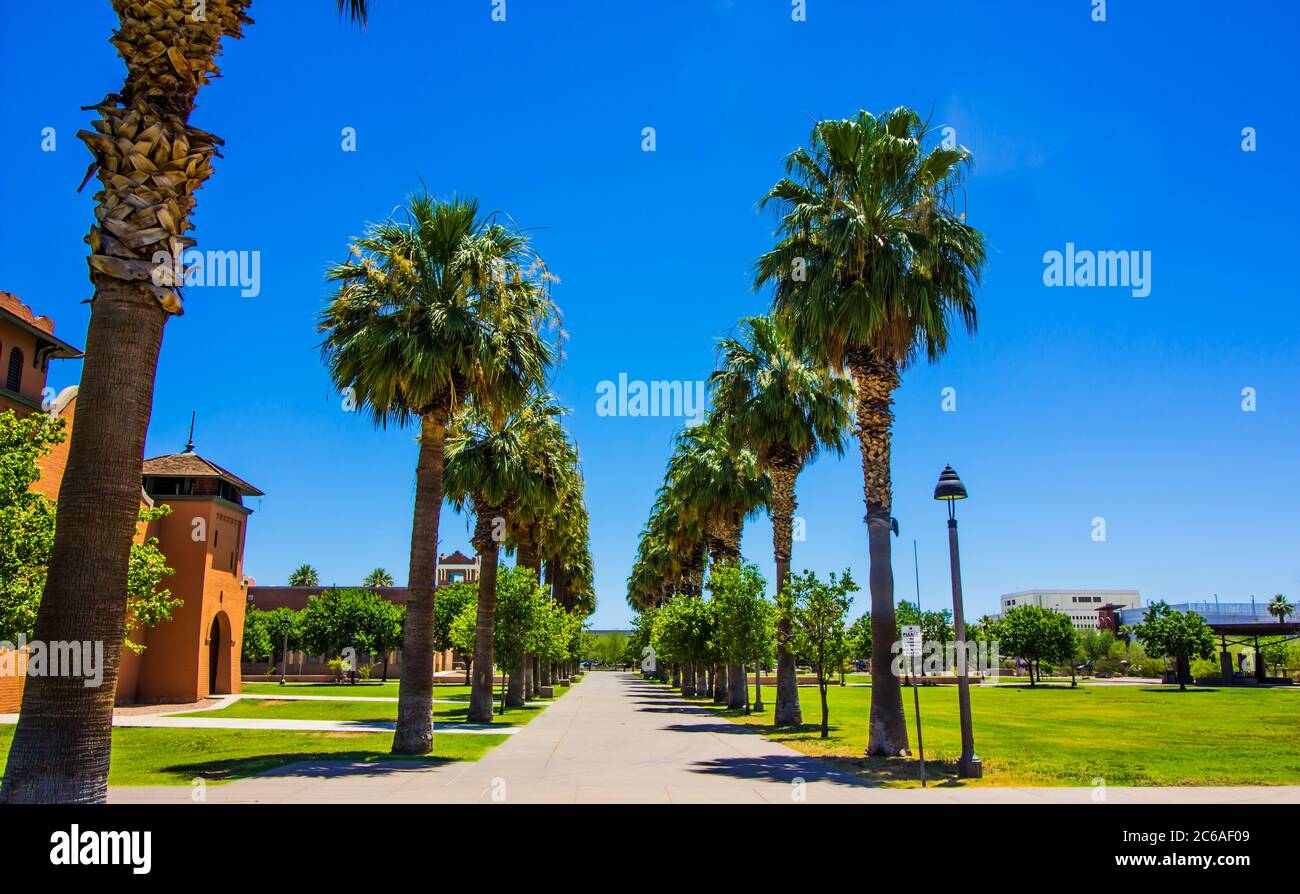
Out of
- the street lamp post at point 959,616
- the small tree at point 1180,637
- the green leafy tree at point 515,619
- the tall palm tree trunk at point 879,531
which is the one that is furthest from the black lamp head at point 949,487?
the small tree at point 1180,637

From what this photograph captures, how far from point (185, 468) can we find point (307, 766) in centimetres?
3138

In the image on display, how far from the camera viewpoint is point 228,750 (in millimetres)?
20141

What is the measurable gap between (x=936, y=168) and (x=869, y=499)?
7.86 meters

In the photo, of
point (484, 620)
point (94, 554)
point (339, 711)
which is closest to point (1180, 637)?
point (484, 620)

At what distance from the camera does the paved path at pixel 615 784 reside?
40.0ft

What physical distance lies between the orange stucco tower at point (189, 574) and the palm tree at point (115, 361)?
1413 inches

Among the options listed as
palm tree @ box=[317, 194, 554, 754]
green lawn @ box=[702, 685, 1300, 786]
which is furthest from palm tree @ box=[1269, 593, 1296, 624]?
palm tree @ box=[317, 194, 554, 754]

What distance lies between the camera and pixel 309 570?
16325cm

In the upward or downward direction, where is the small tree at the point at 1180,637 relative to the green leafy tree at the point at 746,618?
downward

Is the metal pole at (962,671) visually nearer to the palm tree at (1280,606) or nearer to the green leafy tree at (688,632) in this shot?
the green leafy tree at (688,632)

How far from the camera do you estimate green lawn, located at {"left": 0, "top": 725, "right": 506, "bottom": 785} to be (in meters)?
15.4

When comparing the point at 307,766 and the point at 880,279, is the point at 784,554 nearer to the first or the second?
the point at 880,279
